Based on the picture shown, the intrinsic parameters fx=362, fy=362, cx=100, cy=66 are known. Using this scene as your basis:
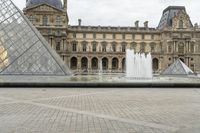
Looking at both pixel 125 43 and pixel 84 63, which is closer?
pixel 84 63

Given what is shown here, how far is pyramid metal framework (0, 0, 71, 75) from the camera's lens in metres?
20.2

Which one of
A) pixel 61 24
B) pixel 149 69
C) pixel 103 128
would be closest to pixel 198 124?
pixel 103 128

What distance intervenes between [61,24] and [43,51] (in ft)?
158

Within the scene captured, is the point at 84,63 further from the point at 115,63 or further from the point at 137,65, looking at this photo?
the point at 137,65

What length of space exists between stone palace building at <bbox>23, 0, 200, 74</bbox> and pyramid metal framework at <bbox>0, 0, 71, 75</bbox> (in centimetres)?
4794

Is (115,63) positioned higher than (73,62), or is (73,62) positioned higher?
(73,62)

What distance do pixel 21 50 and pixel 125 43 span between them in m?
56.7

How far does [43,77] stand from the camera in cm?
2098

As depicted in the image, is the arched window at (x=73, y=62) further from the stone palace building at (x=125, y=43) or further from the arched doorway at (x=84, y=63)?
the arched doorway at (x=84, y=63)

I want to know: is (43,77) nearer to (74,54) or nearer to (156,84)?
(156,84)

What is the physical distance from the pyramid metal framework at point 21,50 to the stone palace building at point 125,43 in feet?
157

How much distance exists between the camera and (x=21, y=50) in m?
20.5

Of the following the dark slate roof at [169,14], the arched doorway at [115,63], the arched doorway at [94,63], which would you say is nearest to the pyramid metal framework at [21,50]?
→ the arched doorway at [94,63]

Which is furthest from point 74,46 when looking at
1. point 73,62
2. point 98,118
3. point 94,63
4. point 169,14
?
point 98,118
